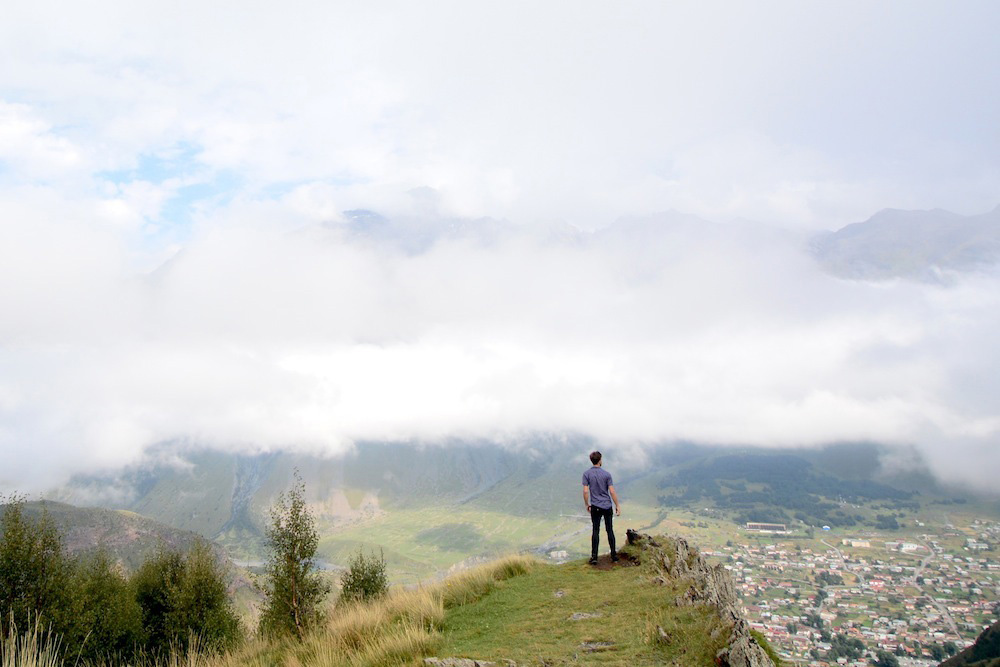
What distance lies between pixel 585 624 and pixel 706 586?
11.2 feet

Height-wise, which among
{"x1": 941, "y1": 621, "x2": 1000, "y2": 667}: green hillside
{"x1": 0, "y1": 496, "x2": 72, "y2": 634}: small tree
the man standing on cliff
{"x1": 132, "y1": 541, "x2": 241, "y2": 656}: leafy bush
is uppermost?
the man standing on cliff

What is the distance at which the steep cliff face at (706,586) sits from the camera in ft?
26.9

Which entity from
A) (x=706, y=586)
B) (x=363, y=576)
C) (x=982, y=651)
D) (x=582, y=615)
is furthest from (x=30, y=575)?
(x=982, y=651)

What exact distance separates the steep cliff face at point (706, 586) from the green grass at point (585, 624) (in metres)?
0.30

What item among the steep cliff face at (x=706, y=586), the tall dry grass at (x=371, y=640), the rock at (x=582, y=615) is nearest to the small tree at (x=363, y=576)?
the tall dry grass at (x=371, y=640)

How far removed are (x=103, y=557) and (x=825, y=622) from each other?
87.5 m

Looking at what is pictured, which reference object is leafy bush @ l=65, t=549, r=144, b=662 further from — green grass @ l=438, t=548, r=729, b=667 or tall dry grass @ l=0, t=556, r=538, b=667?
green grass @ l=438, t=548, r=729, b=667

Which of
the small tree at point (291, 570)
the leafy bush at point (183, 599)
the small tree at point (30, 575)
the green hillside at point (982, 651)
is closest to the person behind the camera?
the small tree at point (291, 570)

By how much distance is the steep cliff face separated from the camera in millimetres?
8192

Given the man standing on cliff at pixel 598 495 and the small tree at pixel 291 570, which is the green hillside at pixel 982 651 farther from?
the small tree at pixel 291 570

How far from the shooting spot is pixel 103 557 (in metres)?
50.7

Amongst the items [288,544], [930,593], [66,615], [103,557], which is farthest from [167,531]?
[930,593]

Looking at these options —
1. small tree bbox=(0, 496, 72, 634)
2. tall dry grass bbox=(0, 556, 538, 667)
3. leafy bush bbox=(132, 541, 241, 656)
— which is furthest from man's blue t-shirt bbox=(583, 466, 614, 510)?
leafy bush bbox=(132, 541, 241, 656)

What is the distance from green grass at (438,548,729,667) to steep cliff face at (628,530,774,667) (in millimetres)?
302
